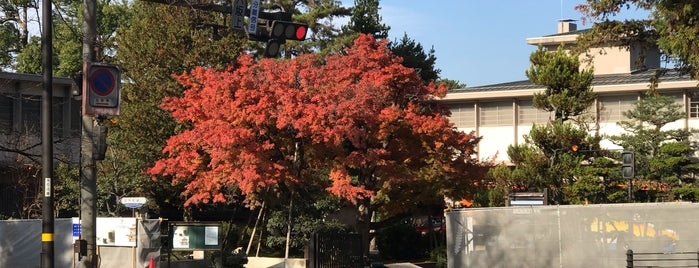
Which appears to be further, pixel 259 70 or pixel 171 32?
pixel 171 32

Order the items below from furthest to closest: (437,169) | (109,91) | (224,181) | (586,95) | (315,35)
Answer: (315,35) → (586,95) → (437,169) → (224,181) → (109,91)

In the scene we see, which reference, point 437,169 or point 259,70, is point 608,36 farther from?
point 259,70

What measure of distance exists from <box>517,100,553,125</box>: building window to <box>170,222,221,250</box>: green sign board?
33469 mm

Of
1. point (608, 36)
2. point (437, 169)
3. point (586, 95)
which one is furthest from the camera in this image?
point (586, 95)

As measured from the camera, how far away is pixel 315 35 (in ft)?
212

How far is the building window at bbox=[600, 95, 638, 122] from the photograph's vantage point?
52853mm

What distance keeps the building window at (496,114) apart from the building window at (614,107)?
5.79m

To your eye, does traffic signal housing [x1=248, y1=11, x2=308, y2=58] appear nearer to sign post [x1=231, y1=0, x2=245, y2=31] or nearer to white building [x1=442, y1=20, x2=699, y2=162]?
sign post [x1=231, y1=0, x2=245, y2=31]

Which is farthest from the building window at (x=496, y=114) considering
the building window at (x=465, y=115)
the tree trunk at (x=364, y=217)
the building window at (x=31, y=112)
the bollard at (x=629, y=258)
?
the bollard at (x=629, y=258)

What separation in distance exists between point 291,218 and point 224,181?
2955 mm

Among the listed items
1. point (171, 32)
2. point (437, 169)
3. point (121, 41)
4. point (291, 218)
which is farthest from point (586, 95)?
point (121, 41)

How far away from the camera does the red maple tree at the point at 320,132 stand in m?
28.3

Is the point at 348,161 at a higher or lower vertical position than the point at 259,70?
lower

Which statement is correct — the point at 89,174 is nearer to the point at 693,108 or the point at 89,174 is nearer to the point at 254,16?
the point at 254,16
